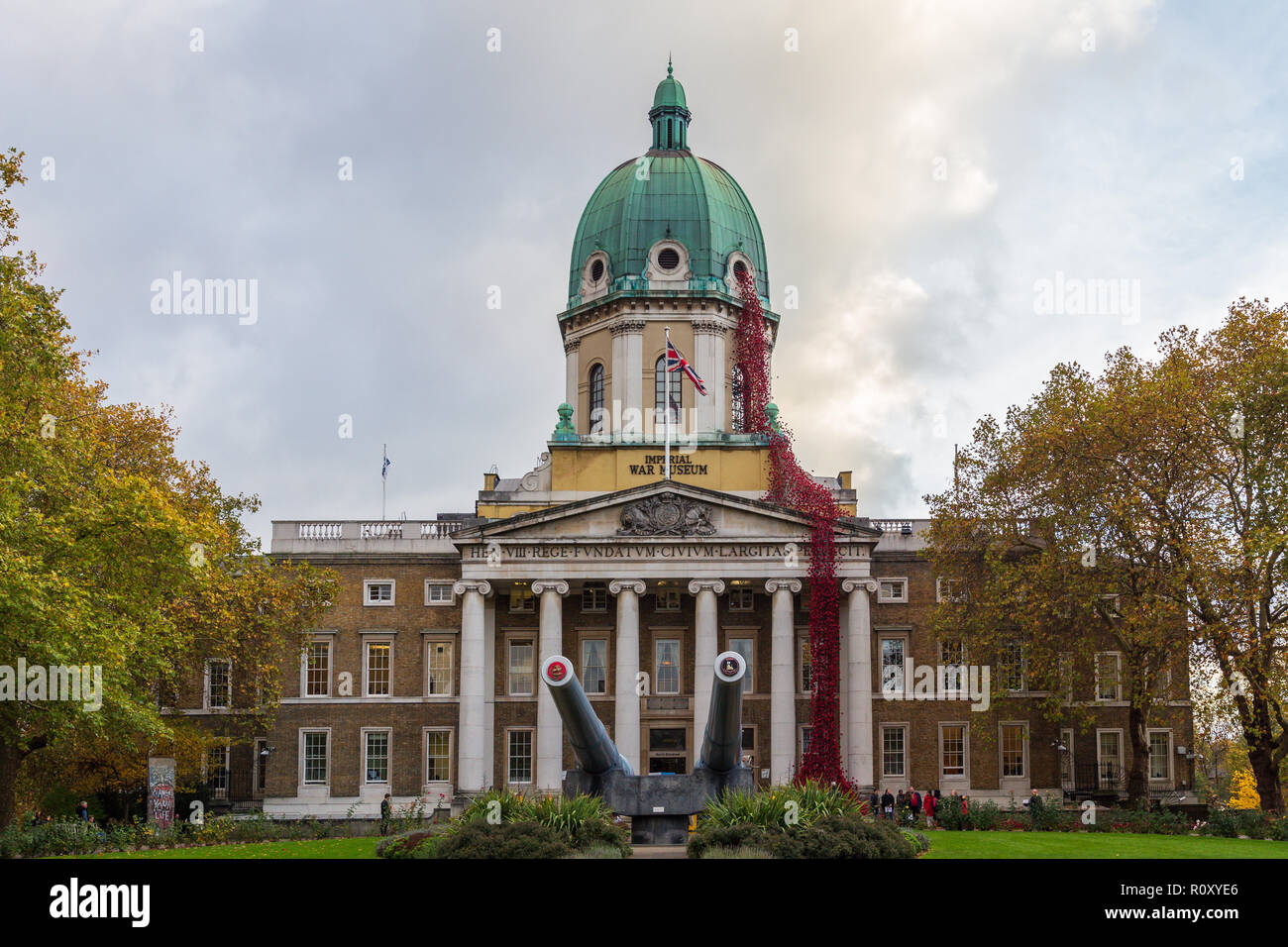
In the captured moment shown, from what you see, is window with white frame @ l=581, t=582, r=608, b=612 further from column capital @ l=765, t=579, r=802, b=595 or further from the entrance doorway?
column capital @ l=765, t=579, r=802, b=595

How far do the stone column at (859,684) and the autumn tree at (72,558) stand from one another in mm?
23415

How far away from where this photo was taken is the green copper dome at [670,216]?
65250mm

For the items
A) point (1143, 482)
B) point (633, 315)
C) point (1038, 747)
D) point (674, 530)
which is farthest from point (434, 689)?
point (1143, 482)

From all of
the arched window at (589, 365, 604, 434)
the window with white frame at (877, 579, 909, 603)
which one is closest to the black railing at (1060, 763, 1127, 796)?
the window with white frame at (877, 579, 909, 603)

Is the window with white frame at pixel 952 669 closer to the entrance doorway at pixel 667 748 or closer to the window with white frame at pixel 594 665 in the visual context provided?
the entrance doorway at pixel 667 748

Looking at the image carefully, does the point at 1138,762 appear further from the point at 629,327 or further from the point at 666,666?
the point at 629,327

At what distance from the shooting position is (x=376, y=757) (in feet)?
190

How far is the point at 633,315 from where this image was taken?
64.2 m

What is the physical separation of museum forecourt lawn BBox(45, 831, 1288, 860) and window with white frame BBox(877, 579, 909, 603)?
17.7 metres

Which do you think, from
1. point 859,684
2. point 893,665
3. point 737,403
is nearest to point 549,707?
point 859,684

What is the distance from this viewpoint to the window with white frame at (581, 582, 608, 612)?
58.5 meters

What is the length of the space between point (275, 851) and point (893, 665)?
29.8 m
